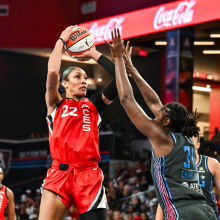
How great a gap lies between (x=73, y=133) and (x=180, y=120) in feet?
4.12

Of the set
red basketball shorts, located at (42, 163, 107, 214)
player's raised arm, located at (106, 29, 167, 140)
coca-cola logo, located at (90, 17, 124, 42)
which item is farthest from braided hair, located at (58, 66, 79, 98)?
coca-cola logo, located at (90, 17, 124, 42)

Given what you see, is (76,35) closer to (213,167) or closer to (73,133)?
(73,133)

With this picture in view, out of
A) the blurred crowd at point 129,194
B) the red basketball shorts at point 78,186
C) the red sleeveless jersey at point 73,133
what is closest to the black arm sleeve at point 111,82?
the red sleeveless jersey at point 73,133

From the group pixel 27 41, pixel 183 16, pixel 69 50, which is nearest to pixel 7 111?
pixel 27 41

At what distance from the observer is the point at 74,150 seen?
15.3 ft

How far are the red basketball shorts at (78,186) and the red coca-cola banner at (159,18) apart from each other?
8.75 meters

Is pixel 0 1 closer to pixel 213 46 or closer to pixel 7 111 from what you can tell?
pixel 7 111

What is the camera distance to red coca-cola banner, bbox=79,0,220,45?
→ 496 inches

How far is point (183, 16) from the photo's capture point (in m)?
13.0

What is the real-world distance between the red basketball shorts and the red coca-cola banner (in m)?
8.75

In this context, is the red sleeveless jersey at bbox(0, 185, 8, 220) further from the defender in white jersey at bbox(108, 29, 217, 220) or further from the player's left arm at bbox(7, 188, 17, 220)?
the defender in white jersey at bbox(108, 29, 217, 220)

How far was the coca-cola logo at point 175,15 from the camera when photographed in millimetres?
12875

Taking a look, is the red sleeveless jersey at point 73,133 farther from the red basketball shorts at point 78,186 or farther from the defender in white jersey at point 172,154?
the defender in white jersey at point 172,154

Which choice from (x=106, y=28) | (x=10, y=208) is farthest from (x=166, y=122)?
(x=106, y=28)
